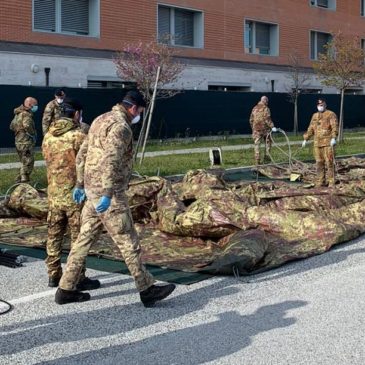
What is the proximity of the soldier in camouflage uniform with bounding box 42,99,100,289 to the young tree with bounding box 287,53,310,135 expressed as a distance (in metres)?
28.1

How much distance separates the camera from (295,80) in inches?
1369

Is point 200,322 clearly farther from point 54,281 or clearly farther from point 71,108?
point 71,108

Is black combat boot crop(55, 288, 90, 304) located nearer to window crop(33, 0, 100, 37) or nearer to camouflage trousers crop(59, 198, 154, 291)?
camouflage trousers crop(59, 198, 154, 291)

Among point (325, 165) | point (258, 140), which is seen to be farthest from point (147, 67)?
point (325, 165)

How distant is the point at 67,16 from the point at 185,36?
733 centimetres

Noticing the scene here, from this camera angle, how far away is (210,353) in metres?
5.01

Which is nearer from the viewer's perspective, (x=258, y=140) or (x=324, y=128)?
(x=324, y=128)

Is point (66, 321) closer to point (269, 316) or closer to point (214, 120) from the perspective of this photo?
point (269, 316)

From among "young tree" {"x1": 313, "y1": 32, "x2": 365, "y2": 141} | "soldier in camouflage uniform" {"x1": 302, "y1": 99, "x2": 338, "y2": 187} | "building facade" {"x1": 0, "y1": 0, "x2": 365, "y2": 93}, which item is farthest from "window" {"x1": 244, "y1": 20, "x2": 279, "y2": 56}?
"soldier in camouflage uniform" {"x1": 302, "y1": 99, "x2": 338, "y2": 187}

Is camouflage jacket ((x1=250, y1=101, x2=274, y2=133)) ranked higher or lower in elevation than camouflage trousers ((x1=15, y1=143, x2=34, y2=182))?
higher

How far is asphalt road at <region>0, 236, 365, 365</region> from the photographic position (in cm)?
498

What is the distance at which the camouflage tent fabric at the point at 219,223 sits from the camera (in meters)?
7.89

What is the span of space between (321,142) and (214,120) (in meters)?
15.2

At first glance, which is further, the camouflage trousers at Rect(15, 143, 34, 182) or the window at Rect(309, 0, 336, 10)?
the window at Rect(309, 0, 336, 10)
